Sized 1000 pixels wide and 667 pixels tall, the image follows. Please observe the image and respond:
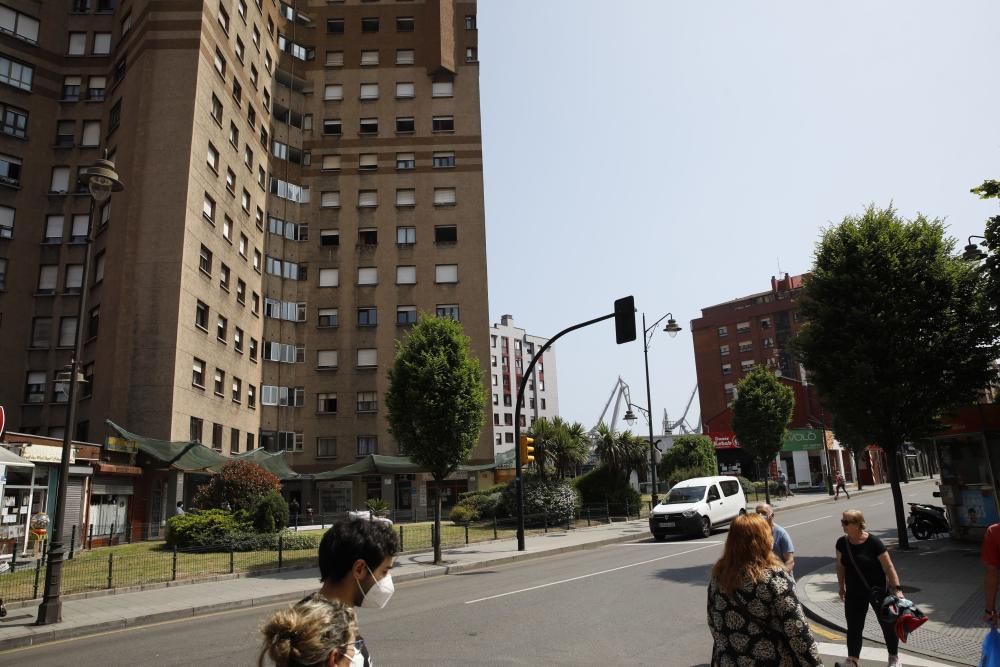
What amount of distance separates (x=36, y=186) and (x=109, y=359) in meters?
12.5

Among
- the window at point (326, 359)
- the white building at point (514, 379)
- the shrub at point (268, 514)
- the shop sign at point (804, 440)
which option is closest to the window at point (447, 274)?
the window at point (326, 359)

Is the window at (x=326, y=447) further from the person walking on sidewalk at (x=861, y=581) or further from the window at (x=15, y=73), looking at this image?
the person walking on sidewalk at (x=861, y=581)

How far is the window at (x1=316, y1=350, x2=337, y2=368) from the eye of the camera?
4147 cm

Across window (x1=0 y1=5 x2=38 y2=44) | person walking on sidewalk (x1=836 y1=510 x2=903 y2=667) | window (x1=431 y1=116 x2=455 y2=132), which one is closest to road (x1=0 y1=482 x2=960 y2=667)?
person walking on sidewalk (x1=836 y1=510 x2=903 y2=667)

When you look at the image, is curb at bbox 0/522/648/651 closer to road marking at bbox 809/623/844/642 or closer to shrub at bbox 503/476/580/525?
shrub at bbox 503/476/580/525

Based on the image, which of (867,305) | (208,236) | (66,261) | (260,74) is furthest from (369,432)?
Answer: (867,305)

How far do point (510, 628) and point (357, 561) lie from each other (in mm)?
6659

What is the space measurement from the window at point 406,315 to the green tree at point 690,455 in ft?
65.8

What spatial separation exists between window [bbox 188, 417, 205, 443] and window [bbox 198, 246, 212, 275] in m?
A: 7.26

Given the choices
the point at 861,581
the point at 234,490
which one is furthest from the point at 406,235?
the point at 861,581

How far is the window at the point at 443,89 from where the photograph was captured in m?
45.8

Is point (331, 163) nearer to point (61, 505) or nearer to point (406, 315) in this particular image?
point (406, 315)

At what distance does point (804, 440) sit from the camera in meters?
53.7

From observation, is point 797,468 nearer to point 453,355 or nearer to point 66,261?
point 453,355
